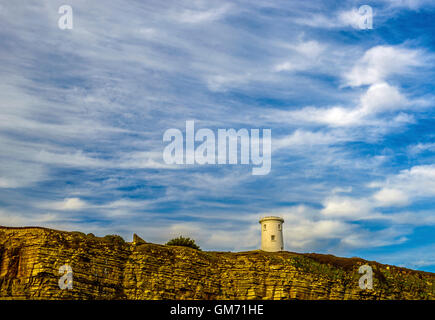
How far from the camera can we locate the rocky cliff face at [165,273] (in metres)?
36.6

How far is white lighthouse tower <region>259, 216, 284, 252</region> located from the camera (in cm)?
5356

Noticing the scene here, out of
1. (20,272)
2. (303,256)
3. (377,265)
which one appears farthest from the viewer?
(377,265)

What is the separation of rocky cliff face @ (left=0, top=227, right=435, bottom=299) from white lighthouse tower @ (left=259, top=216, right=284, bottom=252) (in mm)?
4778

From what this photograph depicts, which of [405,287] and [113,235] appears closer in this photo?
[113,235]

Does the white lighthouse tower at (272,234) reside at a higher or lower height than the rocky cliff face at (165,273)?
higher

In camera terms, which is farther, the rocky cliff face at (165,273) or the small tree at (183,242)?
the small tree at (183,242)

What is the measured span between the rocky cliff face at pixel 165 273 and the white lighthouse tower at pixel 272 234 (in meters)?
4.78

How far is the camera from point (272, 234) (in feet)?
178
